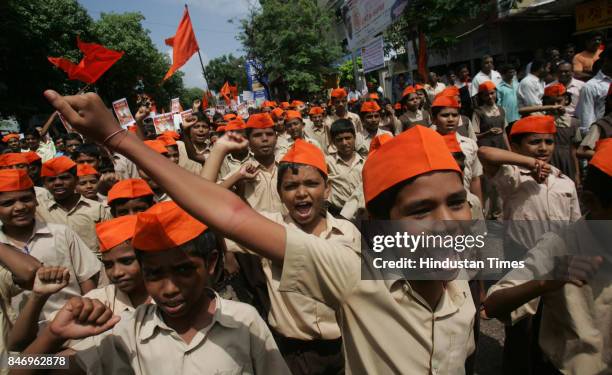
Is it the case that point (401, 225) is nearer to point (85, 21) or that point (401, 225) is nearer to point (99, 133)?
point (99, 133)

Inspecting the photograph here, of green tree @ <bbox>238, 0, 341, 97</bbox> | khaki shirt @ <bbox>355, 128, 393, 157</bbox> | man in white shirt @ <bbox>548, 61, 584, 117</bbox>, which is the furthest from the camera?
green tree @ <bbox>238, 0, 341, 97</bbox>

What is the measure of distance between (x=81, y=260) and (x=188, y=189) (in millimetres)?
2229

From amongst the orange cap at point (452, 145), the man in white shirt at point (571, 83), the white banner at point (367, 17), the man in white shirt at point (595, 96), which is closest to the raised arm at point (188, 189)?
the orange cap at point (452, 145)

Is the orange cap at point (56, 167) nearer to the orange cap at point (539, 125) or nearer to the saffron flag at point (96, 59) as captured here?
the saffron flag at point (96, 59)

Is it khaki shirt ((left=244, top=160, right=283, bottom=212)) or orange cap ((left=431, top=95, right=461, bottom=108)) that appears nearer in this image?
khaki shirt ((left=244, top=160, right=283, bottom=212))

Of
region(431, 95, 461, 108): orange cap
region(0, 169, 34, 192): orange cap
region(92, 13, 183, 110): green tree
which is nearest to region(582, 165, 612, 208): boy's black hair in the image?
Result: region(431, 95, 461, 108): orange cap

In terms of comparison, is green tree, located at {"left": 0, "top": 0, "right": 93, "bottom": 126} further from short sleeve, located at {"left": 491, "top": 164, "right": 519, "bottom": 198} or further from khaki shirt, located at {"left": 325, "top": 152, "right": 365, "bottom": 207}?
short sleeve, located at {"left": 491, "top": 164, "right": 519, "bottom": 198}

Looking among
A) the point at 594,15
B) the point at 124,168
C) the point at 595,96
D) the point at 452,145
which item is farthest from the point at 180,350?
the point at 594,15

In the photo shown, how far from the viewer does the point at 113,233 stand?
238 cm

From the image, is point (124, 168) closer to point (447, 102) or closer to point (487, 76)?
point (447, 102)

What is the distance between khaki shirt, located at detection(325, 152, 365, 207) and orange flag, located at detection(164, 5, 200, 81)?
403cm

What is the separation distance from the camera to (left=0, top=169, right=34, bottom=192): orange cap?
2801 millimetres

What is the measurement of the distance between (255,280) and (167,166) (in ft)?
6.43

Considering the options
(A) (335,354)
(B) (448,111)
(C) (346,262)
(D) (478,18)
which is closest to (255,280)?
(A) (335,354)
